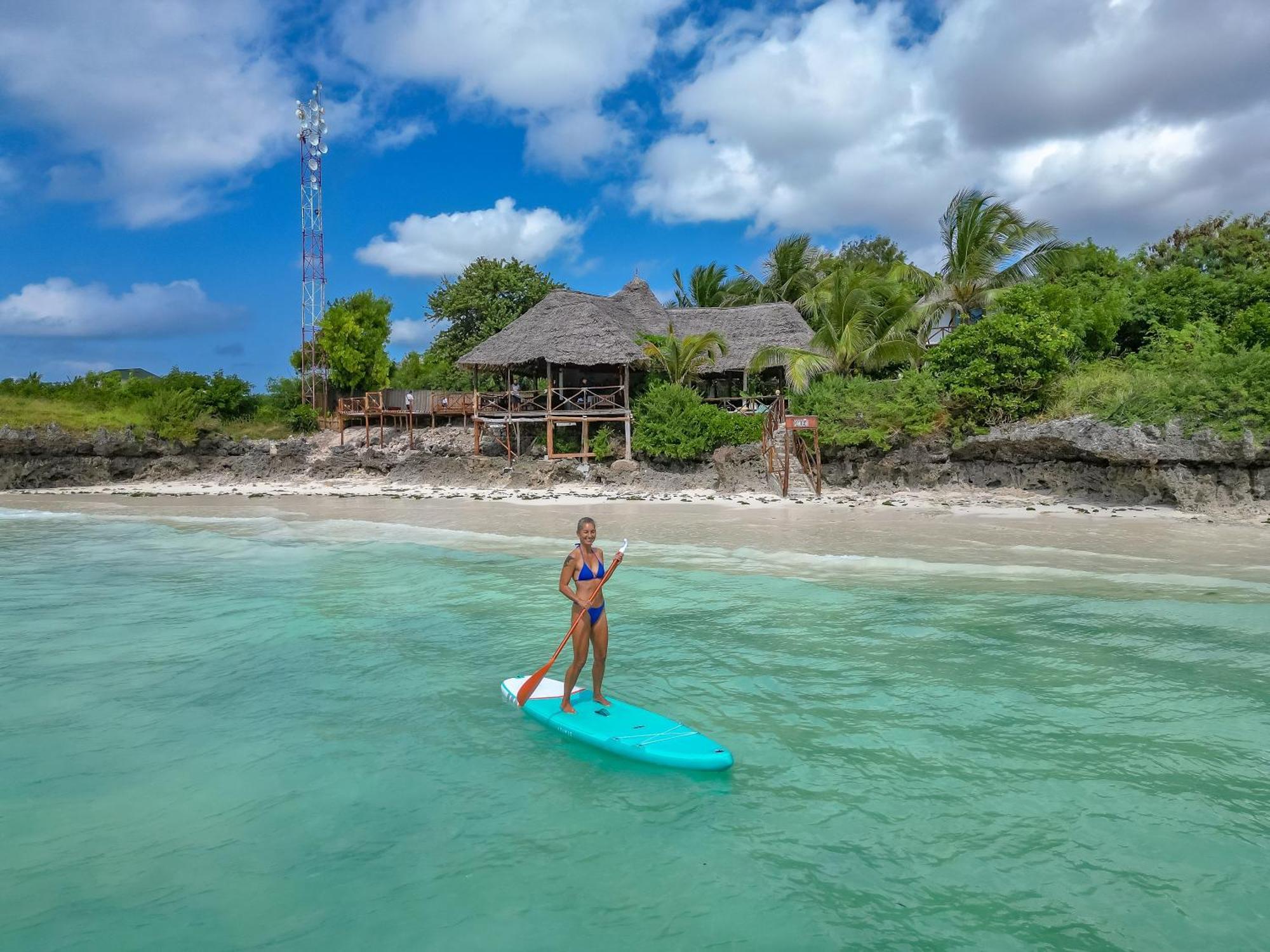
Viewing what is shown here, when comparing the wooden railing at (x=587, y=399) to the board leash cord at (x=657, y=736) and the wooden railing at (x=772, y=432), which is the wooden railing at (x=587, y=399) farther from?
the board leash cord at (x=657, y=736)

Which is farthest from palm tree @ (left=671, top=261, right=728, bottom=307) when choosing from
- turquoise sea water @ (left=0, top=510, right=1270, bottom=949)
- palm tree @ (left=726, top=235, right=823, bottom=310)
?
turquoise sea water @ (left=0, top=510, right=1270, bottom=949)

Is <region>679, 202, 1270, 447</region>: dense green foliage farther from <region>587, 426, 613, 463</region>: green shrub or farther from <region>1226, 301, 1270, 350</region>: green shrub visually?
<region>587, 426, 613, 463</region>: green shrub

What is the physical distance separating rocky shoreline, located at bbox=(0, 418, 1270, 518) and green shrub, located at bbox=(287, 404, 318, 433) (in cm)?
57

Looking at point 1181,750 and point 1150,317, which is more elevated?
point 1150,317

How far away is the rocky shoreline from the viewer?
1509cm

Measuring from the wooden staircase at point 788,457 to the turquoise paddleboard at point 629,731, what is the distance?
46.4ft

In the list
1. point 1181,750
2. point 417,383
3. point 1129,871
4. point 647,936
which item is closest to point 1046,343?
point 1181,750

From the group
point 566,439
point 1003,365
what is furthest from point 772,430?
point 566,439

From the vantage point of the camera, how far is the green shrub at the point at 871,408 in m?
19.0

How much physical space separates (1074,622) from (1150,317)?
1589 cm

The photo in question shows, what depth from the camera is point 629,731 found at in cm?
519

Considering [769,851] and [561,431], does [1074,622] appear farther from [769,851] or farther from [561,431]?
[561,431]

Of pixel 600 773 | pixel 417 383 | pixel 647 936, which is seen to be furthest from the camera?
pixel 417 383

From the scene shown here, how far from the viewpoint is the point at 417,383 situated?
35.1 m
